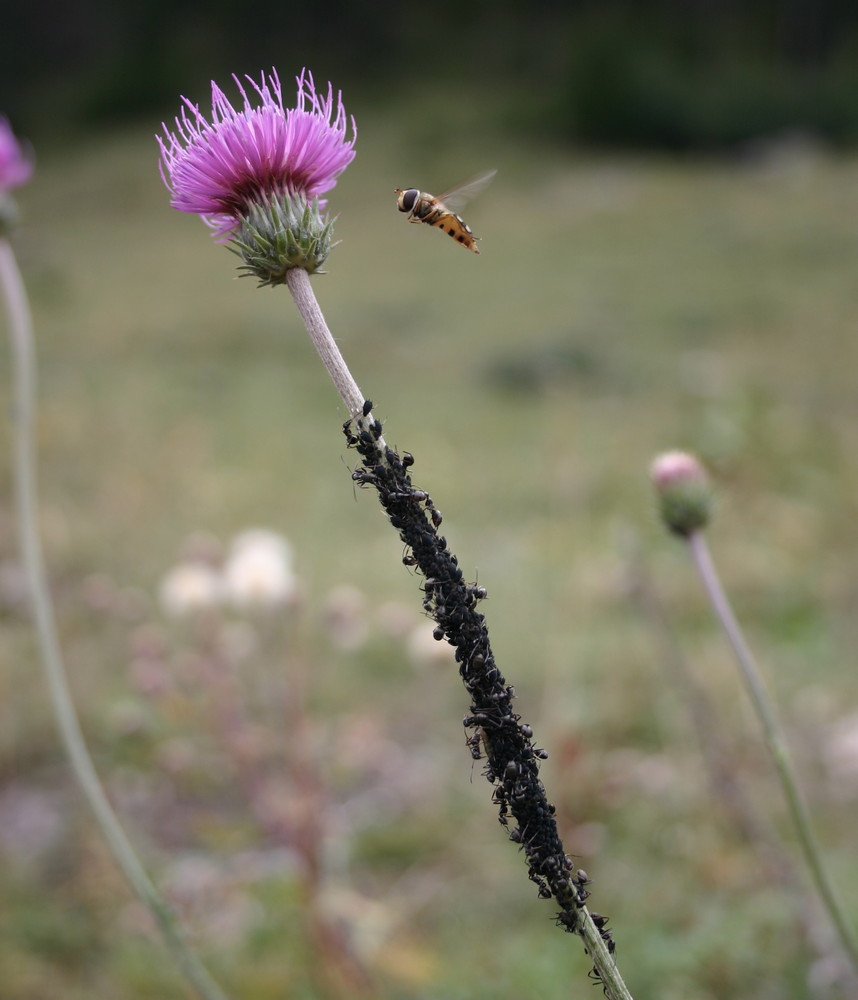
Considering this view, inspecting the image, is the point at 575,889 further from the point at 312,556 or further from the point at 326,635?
the point at 312,556

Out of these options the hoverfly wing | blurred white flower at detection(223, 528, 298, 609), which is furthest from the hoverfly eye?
blurred white flower at detection(223, 528, 298, 609)

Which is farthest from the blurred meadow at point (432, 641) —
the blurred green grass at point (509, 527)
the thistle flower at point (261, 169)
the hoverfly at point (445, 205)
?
the thistle flower at point (261, 169)

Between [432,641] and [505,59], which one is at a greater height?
[505,59]

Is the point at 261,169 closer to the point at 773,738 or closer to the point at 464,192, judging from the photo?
the point at 464,192

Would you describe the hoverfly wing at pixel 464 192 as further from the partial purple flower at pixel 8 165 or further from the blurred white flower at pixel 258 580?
the blurred white flower at pixel 258 580

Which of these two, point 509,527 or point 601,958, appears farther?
point 509,527

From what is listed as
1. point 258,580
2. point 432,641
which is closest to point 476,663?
point 432,641
